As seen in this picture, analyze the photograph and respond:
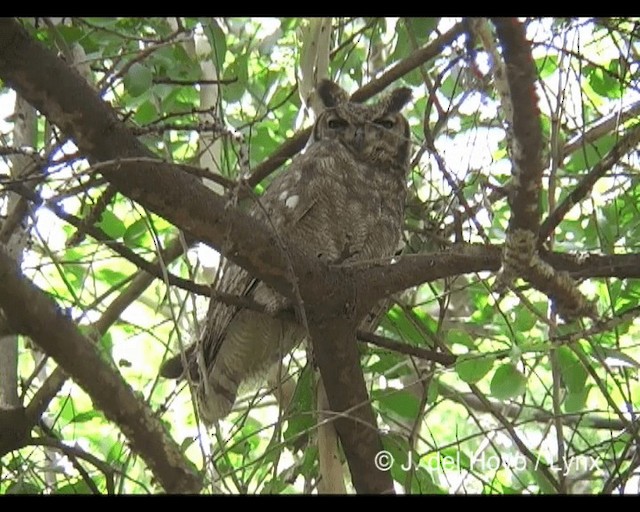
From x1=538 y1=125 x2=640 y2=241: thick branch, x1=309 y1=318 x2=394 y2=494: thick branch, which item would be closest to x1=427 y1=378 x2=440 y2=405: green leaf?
x1=309 y1=318 x2=394 y2=494: thick branch

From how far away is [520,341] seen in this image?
85.0 inches

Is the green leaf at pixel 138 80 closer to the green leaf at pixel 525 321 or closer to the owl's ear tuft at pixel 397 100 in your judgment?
the green leaf at pixel 525 321

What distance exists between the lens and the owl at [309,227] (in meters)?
2.72

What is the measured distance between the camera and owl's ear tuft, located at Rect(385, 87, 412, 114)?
3037mm

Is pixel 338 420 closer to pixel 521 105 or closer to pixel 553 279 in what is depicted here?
pixel 553 279

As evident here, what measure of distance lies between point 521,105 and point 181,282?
2.43 ft

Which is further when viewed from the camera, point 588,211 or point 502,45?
point 588,211

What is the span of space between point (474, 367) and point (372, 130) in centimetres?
131

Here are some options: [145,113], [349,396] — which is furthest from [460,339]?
[145,113]

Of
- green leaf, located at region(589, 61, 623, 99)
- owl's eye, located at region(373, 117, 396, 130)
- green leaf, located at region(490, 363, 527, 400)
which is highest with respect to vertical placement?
owl's eye, located at region(373, 117, 396, 130)

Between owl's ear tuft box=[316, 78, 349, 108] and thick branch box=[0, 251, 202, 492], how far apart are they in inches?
58.4

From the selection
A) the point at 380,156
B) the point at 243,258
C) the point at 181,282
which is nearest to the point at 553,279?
the point at 243,258

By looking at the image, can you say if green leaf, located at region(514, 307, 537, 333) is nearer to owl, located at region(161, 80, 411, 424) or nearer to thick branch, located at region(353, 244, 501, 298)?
thick branch, located at region(353, 244, 501, 298)

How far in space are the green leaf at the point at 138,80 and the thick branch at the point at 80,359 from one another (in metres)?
0.73
